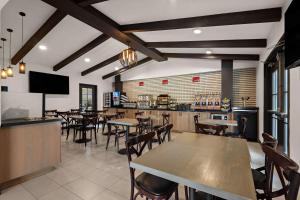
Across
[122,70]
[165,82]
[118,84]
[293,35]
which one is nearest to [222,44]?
[293,35]

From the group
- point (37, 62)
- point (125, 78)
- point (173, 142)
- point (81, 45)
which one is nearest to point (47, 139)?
point (173, 142)

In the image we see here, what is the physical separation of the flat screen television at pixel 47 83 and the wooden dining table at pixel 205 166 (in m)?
6.54

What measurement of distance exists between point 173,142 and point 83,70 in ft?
23.9

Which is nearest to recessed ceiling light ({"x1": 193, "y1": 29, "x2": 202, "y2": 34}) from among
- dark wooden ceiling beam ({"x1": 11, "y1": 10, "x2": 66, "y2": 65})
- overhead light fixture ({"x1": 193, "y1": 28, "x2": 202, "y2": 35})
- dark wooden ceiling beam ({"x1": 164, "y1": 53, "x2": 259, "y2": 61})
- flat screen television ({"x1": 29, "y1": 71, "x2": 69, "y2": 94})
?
overhead light fixture ({"x1": 193, "y1": 28, "x2": 202, "y2": 35})

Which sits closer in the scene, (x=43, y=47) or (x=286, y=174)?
(x=286, y=174)

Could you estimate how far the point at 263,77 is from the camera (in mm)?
4184

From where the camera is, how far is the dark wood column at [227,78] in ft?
17.9

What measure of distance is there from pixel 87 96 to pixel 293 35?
838cm

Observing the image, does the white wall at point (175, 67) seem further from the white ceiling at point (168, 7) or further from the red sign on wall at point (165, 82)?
the white ceiling at point (168, 7)

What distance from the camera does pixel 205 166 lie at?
1.23 metres

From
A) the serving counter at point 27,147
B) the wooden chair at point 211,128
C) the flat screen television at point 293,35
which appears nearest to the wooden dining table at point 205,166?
the wooden chair at point 211,128

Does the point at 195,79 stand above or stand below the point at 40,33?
below

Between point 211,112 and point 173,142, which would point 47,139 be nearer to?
point 173,142

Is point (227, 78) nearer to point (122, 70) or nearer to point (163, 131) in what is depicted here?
point (163, 131)
